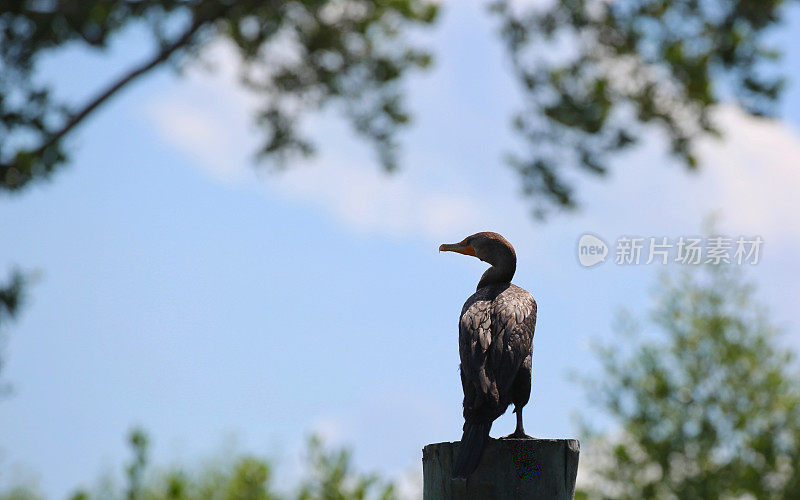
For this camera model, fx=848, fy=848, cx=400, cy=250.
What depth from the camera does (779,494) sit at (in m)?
16.2

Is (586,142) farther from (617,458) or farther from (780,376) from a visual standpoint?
(780,376)

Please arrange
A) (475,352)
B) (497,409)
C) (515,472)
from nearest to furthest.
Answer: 1. (515,472)
2. (497,409)
3. (475,352)

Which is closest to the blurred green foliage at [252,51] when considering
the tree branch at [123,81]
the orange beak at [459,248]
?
the tree branch at [123,81]

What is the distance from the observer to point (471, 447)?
4090mm

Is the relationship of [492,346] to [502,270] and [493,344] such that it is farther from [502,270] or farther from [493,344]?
[502,270]

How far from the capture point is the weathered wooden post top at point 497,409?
4.05m


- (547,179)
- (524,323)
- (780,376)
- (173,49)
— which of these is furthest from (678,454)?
(524,323)

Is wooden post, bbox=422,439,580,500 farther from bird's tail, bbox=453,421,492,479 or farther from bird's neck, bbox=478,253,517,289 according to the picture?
bird's neck, bbox=478,253,517,289

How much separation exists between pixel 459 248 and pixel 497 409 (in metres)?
1.53

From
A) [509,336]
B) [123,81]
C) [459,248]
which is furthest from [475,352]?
[123,81]

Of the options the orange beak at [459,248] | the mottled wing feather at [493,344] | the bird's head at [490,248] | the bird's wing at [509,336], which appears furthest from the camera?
the orange beak at [459,248]

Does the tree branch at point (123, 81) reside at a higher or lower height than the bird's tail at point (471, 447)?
higher

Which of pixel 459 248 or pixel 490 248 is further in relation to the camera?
pixel 459 248

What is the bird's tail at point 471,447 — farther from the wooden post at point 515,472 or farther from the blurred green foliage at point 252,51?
the blurred green foliage at point 252,51
